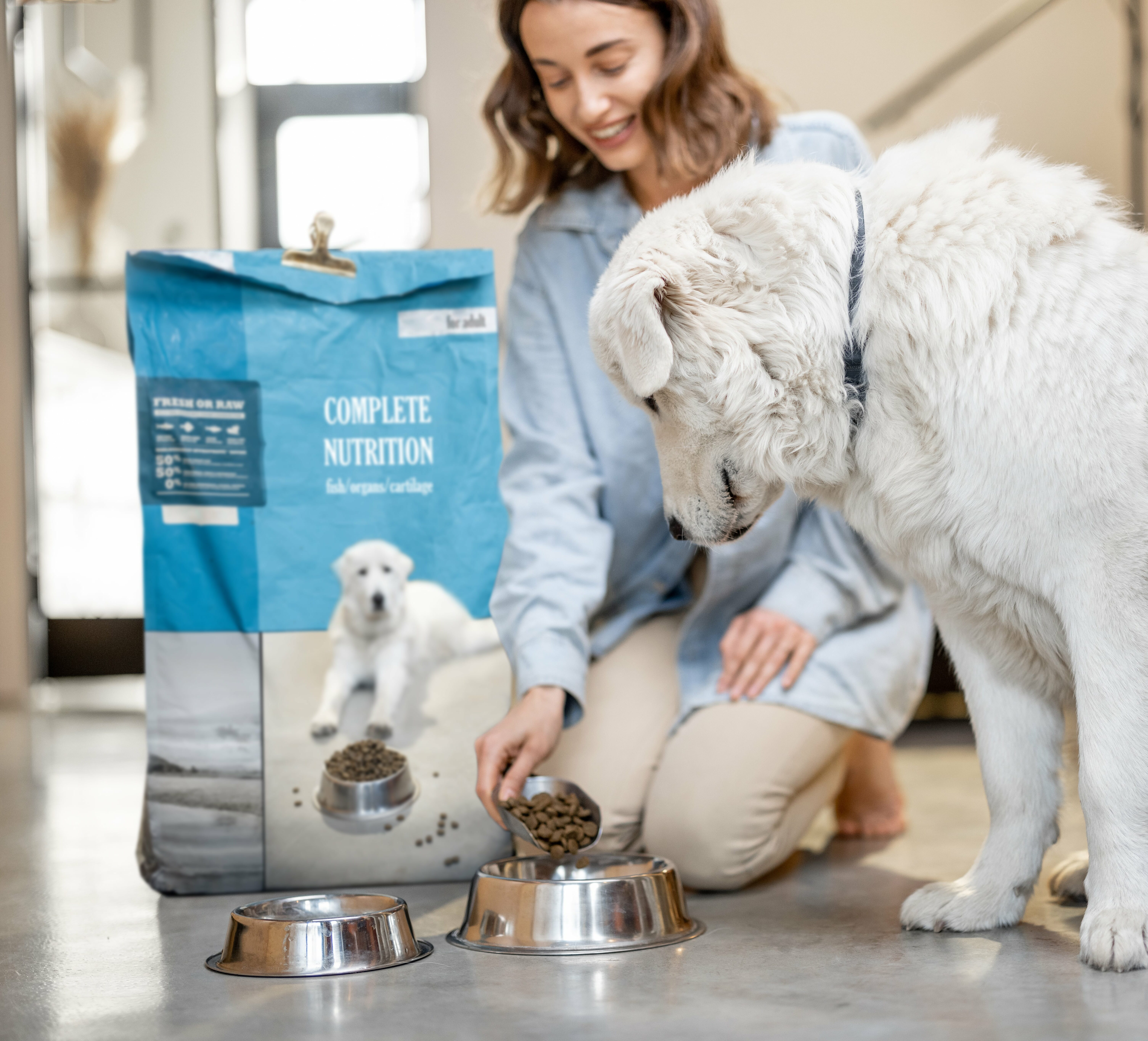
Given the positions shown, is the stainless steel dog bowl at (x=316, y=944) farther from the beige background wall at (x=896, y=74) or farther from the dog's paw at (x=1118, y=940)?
the beige background wall at (x=896, y=74)

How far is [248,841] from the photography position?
1910mm

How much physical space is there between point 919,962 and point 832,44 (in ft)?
13.3

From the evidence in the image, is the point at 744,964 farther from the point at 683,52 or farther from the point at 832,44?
the point at 832,44

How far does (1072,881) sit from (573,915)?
77 cm

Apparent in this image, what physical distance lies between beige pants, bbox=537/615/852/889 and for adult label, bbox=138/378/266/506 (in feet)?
2.34

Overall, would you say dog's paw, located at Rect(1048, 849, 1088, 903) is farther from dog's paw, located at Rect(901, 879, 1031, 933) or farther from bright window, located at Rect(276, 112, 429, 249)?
bright window, located at Rect(276, 112, 429, 249)

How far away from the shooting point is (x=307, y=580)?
1.94 meters

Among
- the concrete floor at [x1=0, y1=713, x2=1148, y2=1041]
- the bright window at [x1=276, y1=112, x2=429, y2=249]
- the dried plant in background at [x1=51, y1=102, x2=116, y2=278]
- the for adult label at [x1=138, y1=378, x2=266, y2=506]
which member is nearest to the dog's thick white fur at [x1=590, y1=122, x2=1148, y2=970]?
the concrete floor at [x1=0, y1=713, x2=1148, y2=1041]

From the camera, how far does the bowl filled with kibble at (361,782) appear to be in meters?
1.91

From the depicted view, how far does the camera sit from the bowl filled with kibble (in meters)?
1.91

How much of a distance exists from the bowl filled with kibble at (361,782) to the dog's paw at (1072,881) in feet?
3.33

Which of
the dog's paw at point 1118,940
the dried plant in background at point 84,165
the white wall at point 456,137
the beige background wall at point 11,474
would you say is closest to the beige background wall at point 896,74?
the white wall at point 456,137

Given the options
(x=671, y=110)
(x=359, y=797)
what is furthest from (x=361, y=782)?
(x=671, y=110)

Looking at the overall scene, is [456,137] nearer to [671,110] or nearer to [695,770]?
[671,110]
